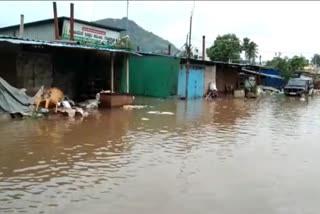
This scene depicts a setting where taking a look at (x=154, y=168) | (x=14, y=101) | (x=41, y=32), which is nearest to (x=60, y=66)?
(x=14, y=101)

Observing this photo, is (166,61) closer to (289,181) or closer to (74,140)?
(74,140)

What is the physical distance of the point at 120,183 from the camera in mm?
6547

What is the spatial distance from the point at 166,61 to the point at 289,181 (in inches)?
774

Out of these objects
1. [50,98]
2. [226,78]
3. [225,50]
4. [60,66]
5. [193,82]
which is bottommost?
[50,98]

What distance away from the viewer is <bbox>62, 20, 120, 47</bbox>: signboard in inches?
1080

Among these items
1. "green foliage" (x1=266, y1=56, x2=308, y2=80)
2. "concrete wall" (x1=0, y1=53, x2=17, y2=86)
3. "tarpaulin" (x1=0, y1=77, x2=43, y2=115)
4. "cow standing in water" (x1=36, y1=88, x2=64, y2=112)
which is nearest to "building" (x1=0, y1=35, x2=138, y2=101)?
"concrete wall" (x1=0, y1=53, x2=17, y2=86)

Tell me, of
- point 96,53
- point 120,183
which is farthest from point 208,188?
point 96,53

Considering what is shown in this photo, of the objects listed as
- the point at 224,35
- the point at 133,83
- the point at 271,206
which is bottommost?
the point at 271,206

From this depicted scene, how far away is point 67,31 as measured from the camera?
27562 mm

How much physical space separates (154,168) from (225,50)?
48.6 meters

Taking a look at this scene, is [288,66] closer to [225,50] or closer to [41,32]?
[225,50]

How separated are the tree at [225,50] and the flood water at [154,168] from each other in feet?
136

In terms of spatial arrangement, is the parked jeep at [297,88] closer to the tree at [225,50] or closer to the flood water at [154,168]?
the tree at [225,50]

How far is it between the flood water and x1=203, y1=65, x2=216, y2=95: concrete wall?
17.8m
